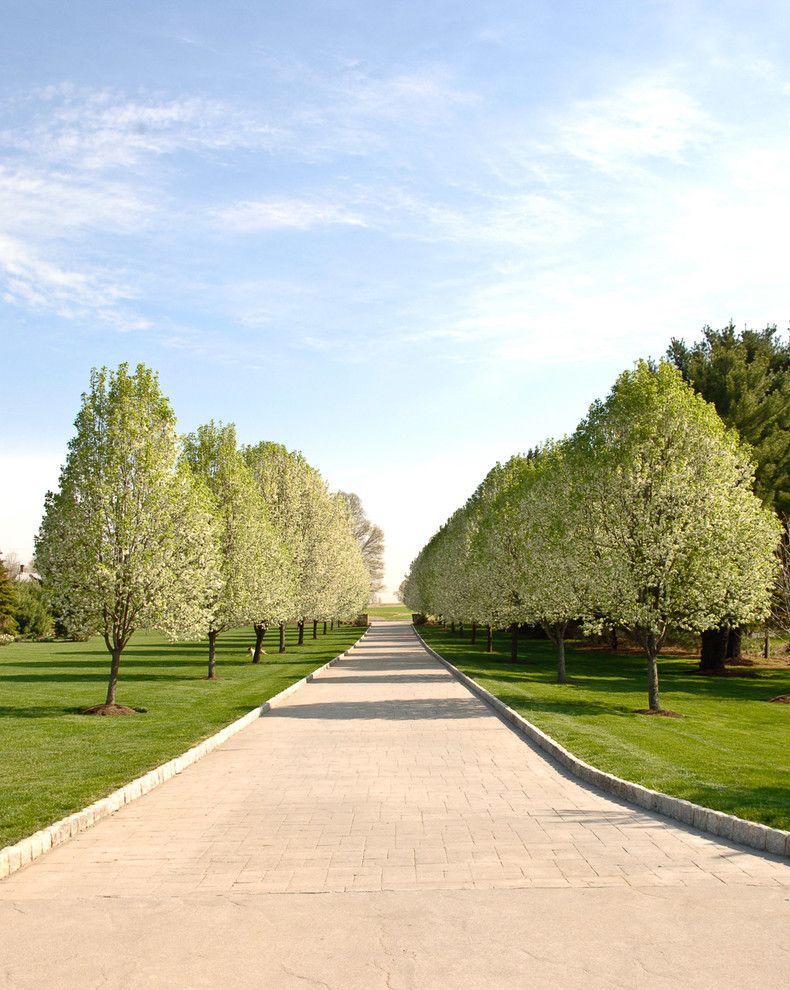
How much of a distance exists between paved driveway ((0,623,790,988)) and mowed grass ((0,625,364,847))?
102 centimetres

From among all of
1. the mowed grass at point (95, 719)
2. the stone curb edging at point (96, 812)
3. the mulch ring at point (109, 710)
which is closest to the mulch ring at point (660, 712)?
the mowed grass at point (95, 719)

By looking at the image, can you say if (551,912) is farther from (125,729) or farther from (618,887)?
(125,729)

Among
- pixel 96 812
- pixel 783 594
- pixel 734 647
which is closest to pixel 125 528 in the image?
pixel 96 812

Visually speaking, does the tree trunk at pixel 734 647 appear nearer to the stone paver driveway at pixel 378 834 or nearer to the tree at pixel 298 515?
the tree at pixel 298 515

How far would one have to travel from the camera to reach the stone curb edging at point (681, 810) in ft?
27.7

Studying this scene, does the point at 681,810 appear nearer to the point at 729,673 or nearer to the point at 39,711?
the point at 39,711

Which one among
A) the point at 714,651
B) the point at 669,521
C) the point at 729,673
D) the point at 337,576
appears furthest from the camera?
the point at 337,576

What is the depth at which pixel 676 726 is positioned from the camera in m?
20.2

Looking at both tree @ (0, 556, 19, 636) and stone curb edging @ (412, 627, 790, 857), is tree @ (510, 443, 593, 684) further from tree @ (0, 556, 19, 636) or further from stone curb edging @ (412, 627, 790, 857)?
tree @ (0, 556, 19, 636)

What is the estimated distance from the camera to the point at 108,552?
→ 2145 centimetres

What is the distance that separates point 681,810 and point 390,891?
4.06 m

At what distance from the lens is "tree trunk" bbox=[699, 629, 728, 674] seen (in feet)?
127

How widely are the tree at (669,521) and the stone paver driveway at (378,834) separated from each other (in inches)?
347

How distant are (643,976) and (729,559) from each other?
1895cm
